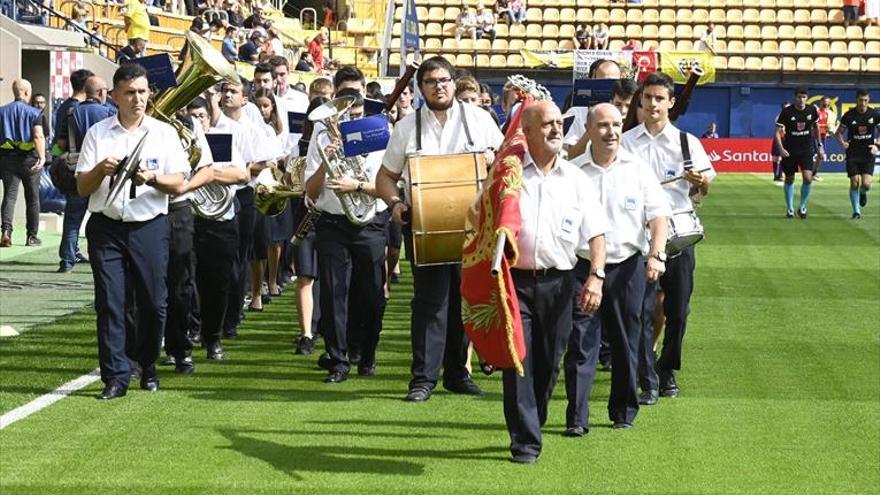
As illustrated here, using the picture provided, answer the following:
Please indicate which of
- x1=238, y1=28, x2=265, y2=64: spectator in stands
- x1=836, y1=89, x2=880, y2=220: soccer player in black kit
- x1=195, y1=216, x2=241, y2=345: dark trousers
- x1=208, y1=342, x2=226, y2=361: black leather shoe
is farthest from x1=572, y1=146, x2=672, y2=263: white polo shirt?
x1=238, y1=28, x2=265, y2=64: spectator in stands

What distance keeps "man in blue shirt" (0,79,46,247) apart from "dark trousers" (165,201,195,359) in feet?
29.7

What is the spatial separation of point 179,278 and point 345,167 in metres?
1.37

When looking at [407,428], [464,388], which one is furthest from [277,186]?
[407,428]

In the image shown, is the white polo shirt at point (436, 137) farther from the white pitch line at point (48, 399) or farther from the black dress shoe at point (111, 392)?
the white pitch line at point (48, 399)

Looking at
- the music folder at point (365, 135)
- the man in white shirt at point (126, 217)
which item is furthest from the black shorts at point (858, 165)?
the man in white shirt at point (126, 217)

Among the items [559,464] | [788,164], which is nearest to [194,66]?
[559,464]

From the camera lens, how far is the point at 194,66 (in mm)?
10695

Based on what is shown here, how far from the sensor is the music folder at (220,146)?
11625 mm

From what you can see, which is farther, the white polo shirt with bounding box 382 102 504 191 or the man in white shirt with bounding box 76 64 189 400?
the white polo shirt with bounding box 382 102 504 191

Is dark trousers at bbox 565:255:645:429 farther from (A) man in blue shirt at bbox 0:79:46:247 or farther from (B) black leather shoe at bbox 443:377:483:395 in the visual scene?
(A) man in blue shirt at bbox 0:79:46:247

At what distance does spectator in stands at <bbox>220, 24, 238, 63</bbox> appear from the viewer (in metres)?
32.0

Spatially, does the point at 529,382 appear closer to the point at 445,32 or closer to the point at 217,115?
the point at 217,115

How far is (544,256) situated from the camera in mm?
8641

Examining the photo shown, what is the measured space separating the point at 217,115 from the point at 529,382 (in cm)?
520
